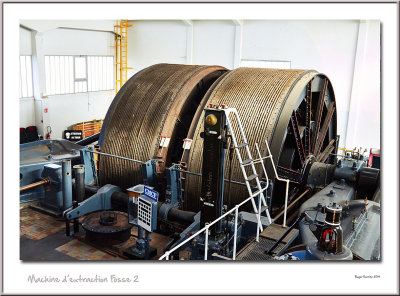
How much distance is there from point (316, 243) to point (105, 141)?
507cm

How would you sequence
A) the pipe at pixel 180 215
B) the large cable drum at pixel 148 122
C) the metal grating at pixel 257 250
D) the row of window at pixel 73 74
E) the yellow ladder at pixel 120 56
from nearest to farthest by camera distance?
the metal grating at pixel 257 250 < the pipe at pixel 180 215 < the large cable drum at pixel 148 122 < the row of window at pixel 73 74 < the yellow ladder at pixel 120 56

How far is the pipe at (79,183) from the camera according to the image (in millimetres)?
7527

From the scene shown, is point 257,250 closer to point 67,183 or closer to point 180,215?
point 180,215

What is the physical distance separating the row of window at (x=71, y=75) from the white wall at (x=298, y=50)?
1.97 metres

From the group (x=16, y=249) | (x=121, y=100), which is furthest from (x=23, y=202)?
(x=16, y=249)

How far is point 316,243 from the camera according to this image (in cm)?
446

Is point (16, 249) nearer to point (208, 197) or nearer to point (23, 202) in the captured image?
point (208, 197)

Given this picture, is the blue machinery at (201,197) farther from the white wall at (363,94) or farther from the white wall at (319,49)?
the white wall at (319,49)

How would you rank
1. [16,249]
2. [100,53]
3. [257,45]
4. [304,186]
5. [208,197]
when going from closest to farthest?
[16,249] → [208,197] → [304,186] → [257,45] → [100,53]

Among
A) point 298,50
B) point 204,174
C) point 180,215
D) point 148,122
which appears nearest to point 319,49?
point 298,50

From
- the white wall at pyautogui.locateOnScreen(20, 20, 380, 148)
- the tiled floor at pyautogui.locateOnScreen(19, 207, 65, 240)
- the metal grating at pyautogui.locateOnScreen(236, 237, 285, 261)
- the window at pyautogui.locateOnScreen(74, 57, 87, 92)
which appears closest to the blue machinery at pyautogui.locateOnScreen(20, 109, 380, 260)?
the tiled floor at pyautogui.locateOnScreen(19, 207, 65, 240)

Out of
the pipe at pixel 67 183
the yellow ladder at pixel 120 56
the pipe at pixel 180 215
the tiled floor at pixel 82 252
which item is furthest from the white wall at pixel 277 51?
the pipe at pixel 180 215

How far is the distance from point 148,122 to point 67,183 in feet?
6.31

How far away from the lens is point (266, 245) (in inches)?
217
